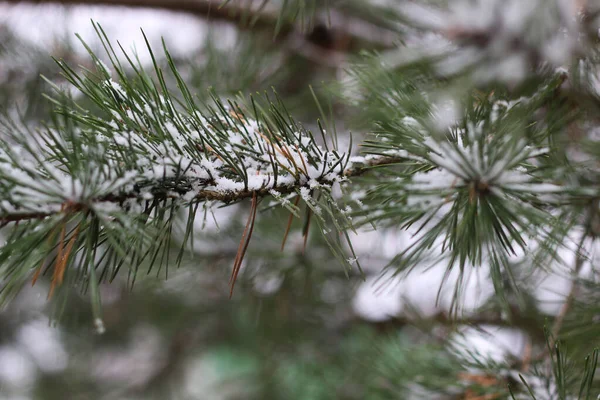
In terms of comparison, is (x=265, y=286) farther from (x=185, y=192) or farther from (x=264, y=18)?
(x=185, y=192)

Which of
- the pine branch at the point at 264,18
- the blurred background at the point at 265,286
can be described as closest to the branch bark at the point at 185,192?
the blurred background at the point at 265,286

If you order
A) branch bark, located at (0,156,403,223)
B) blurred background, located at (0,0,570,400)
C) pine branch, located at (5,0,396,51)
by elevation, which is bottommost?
branch bark, located at (0,156,403,223)

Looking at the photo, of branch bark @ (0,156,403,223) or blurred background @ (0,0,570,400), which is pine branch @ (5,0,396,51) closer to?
blurred background @ (0,0,570,400)

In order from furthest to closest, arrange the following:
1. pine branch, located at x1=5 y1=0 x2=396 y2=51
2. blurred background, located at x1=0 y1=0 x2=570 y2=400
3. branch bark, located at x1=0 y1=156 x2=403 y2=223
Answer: pine branch, located at x1=5 y1=0 x2=396 y2=51, blurred background, located at x1=0 y1=0 x2=570 y2=400, branch bark, located at x1=0 y1=156 x2=403 y2=223

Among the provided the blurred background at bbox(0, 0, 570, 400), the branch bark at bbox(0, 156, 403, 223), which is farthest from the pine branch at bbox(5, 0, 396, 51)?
the branch bark at bbox(0, 156, 403, 223)

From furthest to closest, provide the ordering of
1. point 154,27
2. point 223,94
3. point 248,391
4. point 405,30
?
1. point 248,391
2. point 154,27
3. point 405,30
4. point 223,94

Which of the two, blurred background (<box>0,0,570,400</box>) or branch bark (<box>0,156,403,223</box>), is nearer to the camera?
branch bark (<box>0,156,403,223</box>)

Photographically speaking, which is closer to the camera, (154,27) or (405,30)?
(405,30)

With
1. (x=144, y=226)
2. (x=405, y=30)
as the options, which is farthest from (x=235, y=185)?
(x=405, y=30)

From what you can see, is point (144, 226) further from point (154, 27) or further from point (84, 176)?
point (154, 27)
